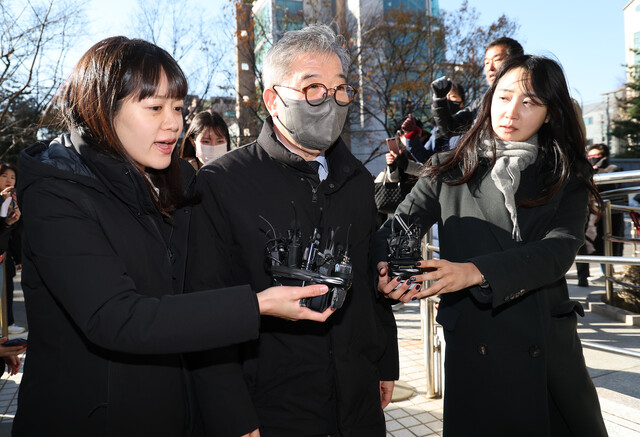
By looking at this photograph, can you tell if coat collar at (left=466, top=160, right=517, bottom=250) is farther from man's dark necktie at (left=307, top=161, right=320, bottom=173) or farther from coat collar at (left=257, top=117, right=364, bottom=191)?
man's dark necktie at (left=307, top=161, right=320, bottom=173)

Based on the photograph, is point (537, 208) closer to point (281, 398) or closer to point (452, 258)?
point (452, 258)

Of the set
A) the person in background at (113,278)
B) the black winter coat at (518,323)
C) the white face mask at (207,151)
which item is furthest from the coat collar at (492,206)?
the white face mask at (207,151)

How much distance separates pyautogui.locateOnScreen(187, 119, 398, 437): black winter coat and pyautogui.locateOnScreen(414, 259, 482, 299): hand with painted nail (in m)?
0.36

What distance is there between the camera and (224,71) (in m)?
18.6

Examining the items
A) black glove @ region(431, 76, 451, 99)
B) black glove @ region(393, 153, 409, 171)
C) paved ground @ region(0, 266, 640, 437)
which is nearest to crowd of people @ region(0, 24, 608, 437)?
paved ground @ region(0, 266, 640, 437)

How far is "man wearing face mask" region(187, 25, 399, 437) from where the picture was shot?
1835 mm

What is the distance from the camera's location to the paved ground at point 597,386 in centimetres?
307

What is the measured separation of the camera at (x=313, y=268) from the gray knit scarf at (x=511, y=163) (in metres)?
0.91

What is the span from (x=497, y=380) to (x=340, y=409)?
690 millimetres

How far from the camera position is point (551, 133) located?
90.4 inches

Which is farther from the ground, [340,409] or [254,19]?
[254,19]

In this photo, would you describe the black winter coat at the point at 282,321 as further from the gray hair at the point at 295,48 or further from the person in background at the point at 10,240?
the person in background at the point at 10,240

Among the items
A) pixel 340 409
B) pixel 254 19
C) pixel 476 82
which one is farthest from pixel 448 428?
pixel 476 82

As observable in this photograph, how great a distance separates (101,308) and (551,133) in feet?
6.55
